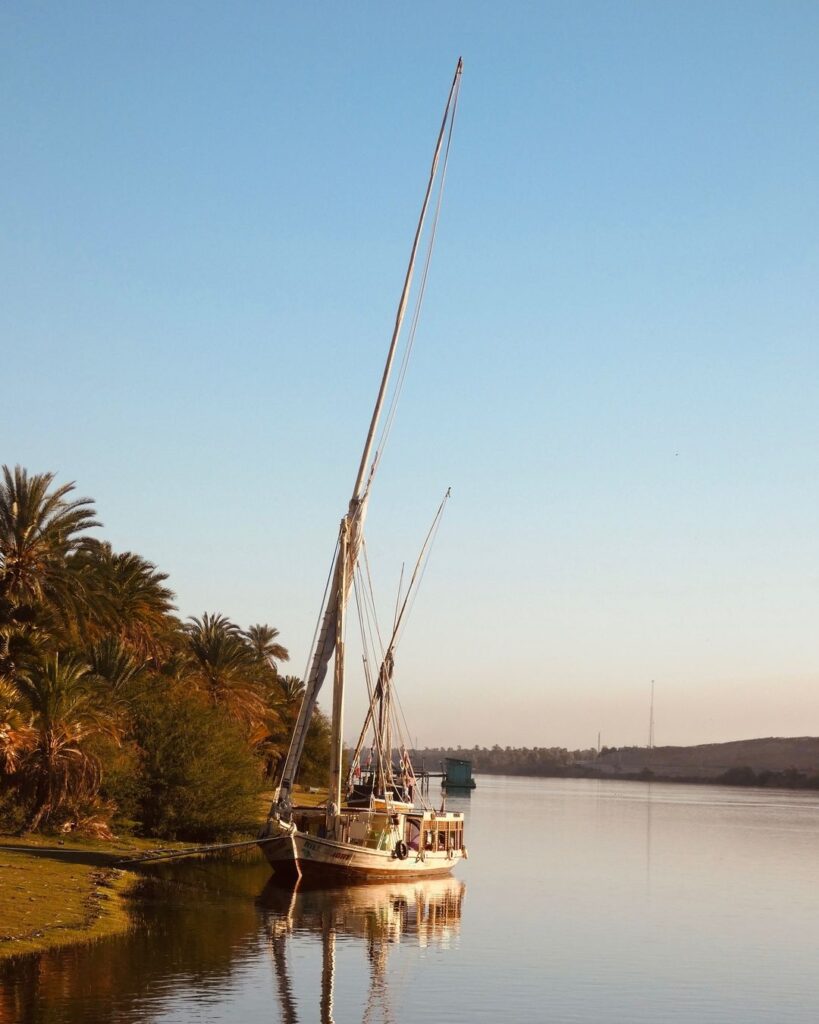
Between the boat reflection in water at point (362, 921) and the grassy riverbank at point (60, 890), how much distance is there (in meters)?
4.78

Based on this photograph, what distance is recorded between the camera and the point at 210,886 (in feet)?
162

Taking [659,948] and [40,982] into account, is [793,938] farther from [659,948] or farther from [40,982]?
[40,982]

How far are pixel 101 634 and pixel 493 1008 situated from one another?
1477 inches

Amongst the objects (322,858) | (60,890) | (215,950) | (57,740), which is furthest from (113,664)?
(215,950)

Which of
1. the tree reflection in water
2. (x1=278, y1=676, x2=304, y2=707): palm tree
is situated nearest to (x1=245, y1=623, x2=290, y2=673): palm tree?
(x1=278, y1=676, x2=304, y2=707): palm tree

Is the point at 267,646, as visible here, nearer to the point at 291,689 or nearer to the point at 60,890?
the point at 291,689

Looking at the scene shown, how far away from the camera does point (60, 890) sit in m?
38.7

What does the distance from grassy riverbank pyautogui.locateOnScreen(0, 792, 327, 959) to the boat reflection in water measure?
4.78 metres

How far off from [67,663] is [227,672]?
3499 centimetres

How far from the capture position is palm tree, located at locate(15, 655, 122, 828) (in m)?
50.8

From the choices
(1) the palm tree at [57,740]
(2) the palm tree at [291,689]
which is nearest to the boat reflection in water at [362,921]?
(1) the palm tree at [57,740]

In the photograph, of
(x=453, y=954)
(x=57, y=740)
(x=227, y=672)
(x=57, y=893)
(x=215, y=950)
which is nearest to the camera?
(x=215, y=950)

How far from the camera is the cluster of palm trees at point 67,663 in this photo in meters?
51.0

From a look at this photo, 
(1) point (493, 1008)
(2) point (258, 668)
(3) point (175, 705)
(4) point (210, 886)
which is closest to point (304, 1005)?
(1) point (493, 1008)
